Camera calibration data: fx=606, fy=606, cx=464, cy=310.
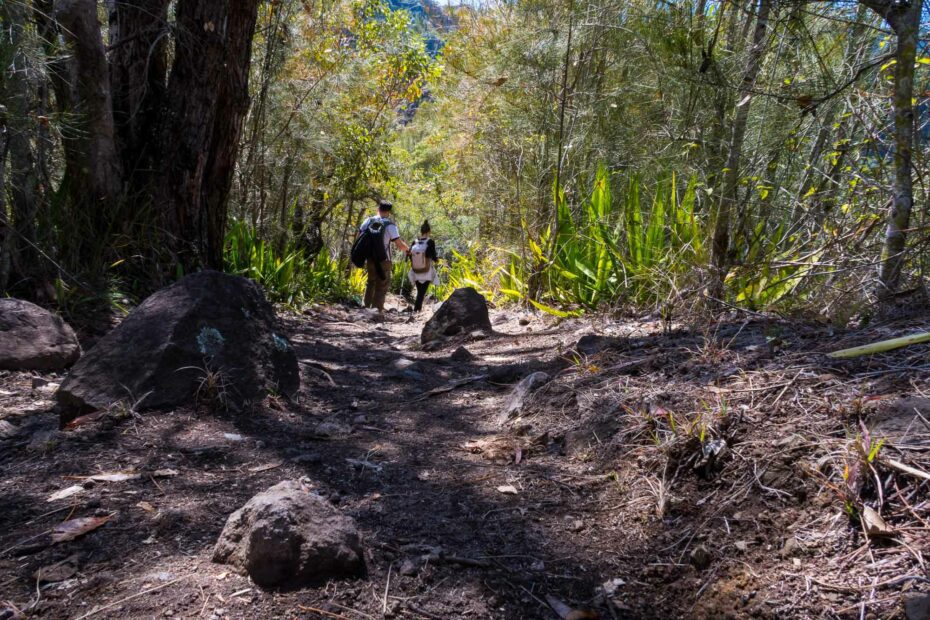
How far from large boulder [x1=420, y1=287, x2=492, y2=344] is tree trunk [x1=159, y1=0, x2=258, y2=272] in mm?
2130

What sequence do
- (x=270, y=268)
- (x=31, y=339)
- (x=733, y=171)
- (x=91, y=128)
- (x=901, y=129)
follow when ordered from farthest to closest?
(x=270, y=268) → (x=91, y=128) → (x=733, y=171) → (x=31, y=339) → (x=901, y=129)

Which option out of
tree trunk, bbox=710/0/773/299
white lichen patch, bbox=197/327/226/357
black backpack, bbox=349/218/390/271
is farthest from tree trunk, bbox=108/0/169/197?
tree trunk, bbox=710/0/773/299

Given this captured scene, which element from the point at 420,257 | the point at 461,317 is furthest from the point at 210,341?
the point at 420,257

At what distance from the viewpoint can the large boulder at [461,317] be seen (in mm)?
5543

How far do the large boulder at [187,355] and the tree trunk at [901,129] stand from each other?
273 centimetres

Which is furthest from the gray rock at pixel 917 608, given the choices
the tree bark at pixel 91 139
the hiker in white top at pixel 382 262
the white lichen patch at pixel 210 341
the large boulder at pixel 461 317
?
the hiker in white top at pixel 382 262

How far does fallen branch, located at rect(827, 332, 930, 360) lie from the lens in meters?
1.86

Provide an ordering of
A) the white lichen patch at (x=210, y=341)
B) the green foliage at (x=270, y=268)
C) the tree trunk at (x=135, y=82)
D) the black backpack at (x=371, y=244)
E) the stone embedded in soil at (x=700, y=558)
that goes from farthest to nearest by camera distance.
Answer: the black backpack at (x=371, y=244) → the green foliage at (x=270, y=268) → the tree trunk at (x=135, y=82) → the white lichen patch at (x=210, y=341) → the stone embedded in soil at (x=700, y=558)

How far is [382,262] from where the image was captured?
329 inches

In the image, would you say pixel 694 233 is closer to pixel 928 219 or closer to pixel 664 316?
pixel 664 316

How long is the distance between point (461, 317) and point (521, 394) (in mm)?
2603

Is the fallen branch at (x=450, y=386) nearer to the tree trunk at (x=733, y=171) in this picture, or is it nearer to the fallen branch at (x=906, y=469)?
the tree trunk at (x=733, y=171)

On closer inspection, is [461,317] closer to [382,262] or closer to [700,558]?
[382,262]

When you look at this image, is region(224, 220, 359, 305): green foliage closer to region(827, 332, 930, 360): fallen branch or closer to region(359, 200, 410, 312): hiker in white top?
region(359, 200, 410, 312): hiker in white top
